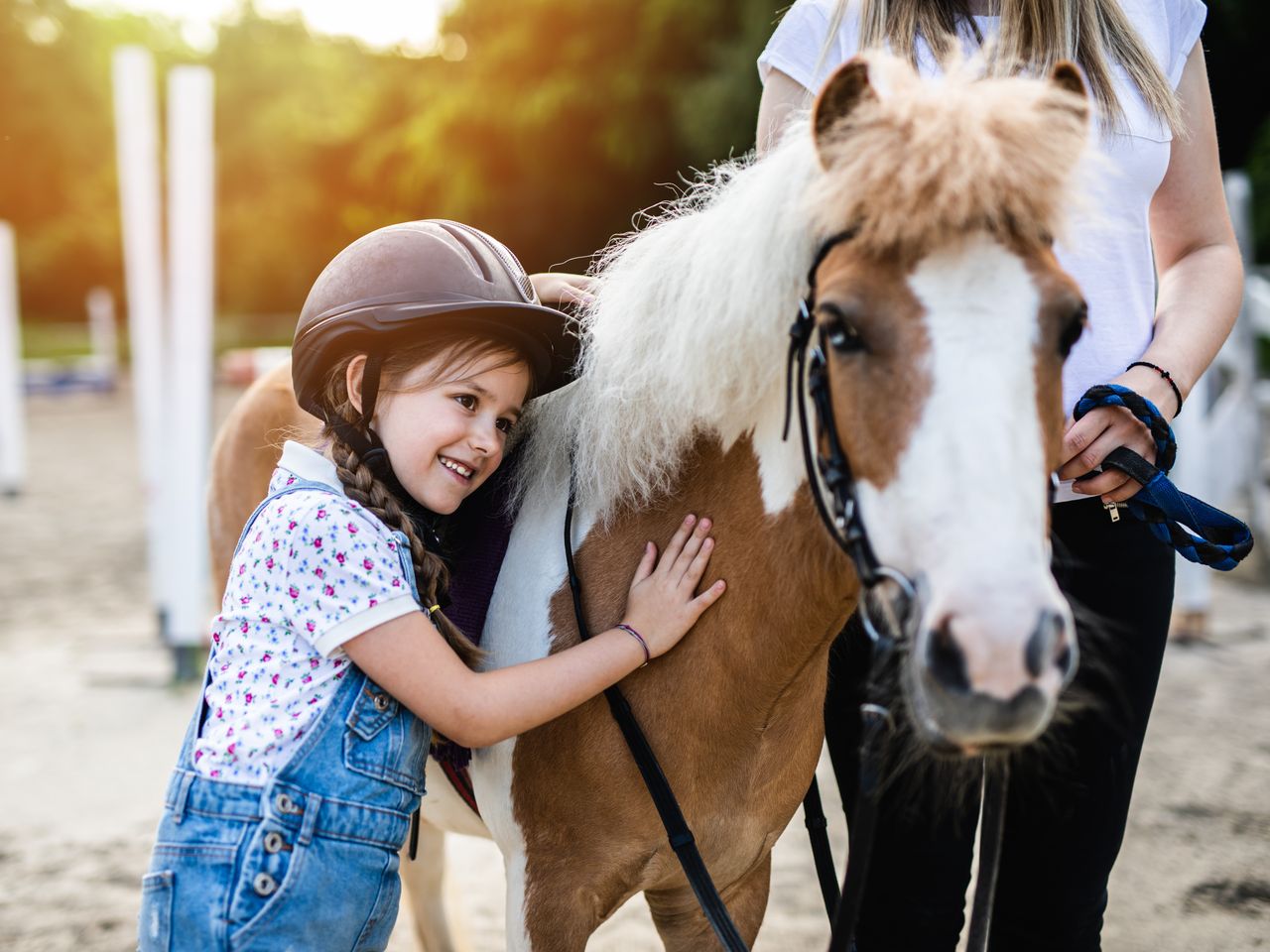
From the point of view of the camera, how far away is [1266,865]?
135 inches

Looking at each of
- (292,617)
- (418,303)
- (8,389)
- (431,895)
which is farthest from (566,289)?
(8,389)

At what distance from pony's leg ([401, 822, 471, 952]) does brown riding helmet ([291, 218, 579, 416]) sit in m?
1.51

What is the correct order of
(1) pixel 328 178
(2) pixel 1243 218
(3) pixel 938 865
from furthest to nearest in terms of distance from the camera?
(1) pixel 328 178
(2) pixel 1243 218
(3) pixel 938 865

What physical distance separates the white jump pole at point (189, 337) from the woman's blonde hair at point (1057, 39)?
390 centimetres

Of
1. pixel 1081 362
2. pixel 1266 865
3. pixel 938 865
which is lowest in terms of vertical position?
pixel 1266 865

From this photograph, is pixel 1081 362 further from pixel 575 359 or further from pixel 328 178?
pixel 328 178

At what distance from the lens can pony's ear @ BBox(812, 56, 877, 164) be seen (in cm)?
127

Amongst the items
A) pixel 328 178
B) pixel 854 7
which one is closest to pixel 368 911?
pixel 854 7

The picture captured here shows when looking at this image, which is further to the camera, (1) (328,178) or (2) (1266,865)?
(1) (328,178)

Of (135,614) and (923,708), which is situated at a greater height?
(923,708)

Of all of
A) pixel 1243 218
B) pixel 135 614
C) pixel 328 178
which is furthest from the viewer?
pixel 328 178

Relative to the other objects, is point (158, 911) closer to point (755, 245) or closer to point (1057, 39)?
point (755, 245)

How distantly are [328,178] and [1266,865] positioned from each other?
1428 inches

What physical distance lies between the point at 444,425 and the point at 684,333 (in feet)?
1.38
